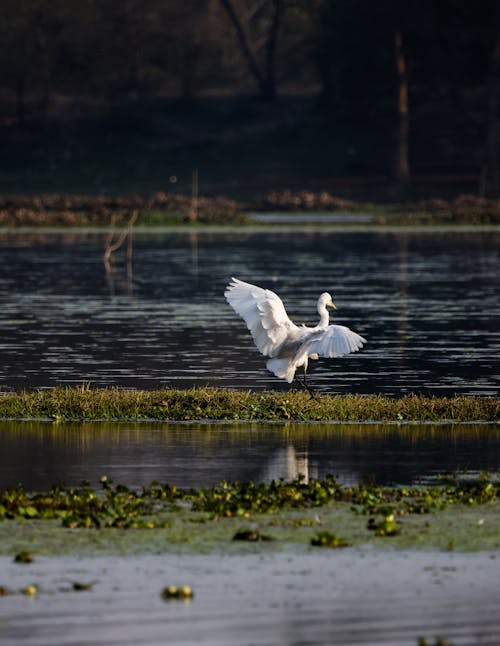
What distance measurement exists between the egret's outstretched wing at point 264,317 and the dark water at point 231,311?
2169mm

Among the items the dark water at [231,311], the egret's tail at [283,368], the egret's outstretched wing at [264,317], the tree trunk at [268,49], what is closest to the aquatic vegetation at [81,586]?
the egret's tail at [283,368]

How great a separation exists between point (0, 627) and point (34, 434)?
7.59m

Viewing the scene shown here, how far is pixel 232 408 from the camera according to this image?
1928cm

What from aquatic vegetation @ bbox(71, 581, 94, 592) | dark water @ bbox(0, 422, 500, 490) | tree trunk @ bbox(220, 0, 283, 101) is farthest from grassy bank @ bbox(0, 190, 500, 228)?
aquatic vegetation @ bbox(71, 581, 94, 592)

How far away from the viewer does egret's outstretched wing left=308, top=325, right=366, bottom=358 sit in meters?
19.6

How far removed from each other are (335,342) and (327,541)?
7.12 meters

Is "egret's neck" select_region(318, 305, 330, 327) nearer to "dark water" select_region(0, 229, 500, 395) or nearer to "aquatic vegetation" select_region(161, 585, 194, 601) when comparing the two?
"dark water" select_region(0, 229, 500, 395)

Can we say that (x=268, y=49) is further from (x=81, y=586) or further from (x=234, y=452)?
(x=81, y=586)

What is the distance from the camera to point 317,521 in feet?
44.6

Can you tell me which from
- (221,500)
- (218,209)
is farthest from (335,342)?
(218,209)

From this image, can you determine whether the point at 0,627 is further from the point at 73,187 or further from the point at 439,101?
the point at 439,101

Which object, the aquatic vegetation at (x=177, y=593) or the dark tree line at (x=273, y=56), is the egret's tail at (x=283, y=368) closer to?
the aquatic vegetation at (x=177, y=593)

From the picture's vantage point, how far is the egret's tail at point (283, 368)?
2028 cm

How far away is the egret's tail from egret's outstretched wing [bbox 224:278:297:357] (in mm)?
119
